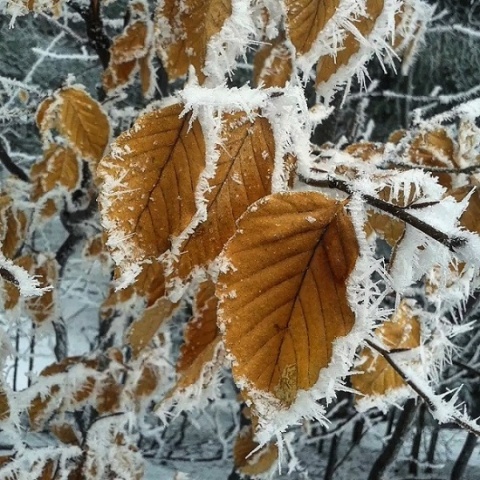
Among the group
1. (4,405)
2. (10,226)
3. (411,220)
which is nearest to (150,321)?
(4,405)

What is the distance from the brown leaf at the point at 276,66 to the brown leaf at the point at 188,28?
230 millimetres

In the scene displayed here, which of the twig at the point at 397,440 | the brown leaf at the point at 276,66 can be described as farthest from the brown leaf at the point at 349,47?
the twig at the point at 397,440

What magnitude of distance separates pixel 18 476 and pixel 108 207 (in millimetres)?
690

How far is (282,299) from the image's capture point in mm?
255

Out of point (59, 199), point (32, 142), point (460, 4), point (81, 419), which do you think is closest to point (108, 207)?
point (59, 199)

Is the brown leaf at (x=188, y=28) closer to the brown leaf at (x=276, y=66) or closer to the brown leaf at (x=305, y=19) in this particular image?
the brown leaf at (x=305, y=19)

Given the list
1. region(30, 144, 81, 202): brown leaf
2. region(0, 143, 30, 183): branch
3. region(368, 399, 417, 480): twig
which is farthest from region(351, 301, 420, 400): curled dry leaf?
region(0, 143, 30, 183): branch

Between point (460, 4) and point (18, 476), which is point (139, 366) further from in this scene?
point (460, 4)

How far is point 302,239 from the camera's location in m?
0.26

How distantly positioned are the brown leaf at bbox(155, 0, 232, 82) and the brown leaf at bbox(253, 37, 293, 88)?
0.76 feet

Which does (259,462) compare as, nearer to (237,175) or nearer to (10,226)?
(10,226)

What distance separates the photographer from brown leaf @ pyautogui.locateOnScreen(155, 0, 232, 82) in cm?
36

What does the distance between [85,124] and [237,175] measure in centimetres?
49

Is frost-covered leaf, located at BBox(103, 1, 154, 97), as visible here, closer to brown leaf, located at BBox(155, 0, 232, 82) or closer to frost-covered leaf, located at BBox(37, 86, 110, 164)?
frost-covered leaf, located at BBox(37, 86, 110, 164)
